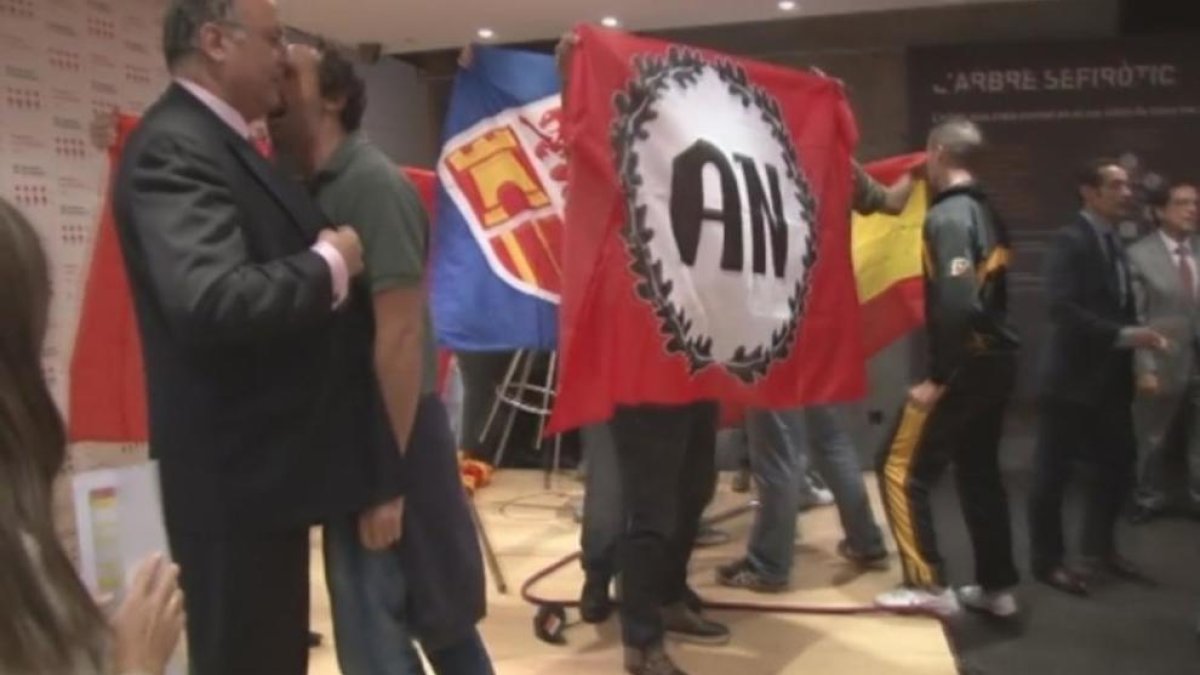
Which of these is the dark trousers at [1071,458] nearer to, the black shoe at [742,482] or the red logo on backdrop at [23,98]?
the black shoe at [742,482]

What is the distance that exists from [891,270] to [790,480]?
0.88 m

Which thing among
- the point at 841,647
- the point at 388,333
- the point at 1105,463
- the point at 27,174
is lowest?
the point at 841,647

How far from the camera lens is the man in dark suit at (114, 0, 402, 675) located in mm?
1579

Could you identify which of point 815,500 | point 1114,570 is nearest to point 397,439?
point 1114,570

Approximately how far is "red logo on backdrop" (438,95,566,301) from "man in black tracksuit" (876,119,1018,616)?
114 cm

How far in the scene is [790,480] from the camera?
3.94 m

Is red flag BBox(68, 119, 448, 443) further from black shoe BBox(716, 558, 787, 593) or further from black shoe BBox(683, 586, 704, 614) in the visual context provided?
black shoe BBox(716, 558, 787, 593)

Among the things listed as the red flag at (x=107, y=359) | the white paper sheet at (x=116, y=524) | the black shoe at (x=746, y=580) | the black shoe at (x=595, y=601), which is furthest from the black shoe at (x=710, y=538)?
the white paper sheet at (x=116, y=524)

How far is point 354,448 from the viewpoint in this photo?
1771 mm

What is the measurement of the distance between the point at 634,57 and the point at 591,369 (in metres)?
0.77

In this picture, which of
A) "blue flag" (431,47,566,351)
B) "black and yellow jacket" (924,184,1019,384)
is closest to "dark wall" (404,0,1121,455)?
"black and yellow jacket" (924,184,1019,384)

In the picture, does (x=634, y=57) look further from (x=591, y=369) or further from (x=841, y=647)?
(x=841, y=647)

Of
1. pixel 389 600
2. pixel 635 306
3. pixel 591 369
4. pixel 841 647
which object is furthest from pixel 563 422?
pixel 841 647

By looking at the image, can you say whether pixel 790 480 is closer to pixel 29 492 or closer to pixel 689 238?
pixel 689 238
